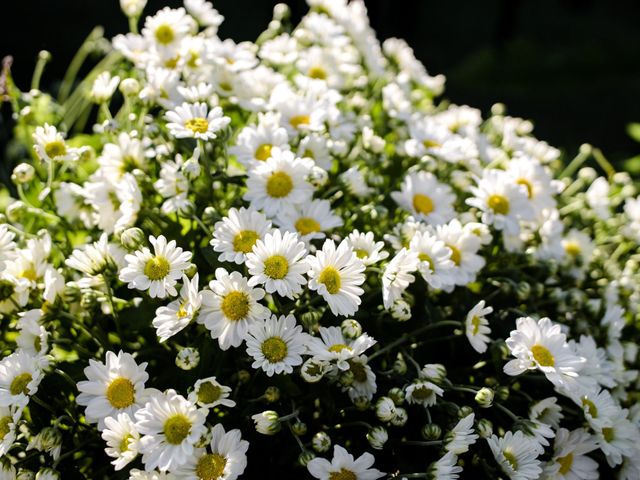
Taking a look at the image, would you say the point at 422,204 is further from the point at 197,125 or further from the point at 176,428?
the point at 176,428

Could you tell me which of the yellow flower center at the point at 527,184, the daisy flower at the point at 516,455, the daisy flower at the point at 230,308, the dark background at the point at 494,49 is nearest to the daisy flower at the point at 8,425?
the daisy flower at the point at 230,308

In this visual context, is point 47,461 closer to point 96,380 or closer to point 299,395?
point 96,380

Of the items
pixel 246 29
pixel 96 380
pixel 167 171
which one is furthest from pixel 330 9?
pixel 246 29

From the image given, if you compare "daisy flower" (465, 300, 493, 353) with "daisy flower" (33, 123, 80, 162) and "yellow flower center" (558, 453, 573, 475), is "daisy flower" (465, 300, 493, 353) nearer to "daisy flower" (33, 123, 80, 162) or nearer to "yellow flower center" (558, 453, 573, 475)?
"yellow flower center" (558, 453, 573, 475)

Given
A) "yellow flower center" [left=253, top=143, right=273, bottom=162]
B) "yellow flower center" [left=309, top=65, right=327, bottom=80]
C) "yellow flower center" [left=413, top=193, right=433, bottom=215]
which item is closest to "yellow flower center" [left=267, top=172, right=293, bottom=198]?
"yellow flower center" [left=253, top=143, right=273, bottom=162]

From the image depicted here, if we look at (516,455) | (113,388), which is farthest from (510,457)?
(113,388)

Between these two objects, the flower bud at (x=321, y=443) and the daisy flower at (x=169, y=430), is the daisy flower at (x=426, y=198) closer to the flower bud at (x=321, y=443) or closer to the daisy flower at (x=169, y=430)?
the flower bud at (x=321, y=443)
